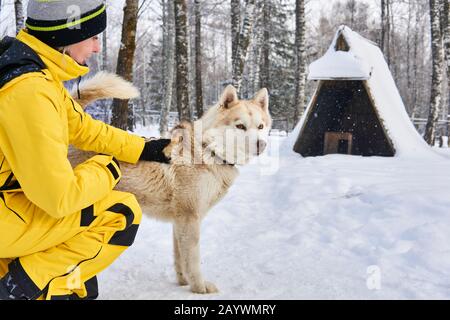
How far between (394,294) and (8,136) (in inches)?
91.0

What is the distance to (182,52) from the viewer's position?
366 inches

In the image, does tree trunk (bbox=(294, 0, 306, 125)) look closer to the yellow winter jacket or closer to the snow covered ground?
the snow covered ground

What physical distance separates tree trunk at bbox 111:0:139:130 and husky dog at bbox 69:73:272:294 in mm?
4056

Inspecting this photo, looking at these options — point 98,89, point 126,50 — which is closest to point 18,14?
point 126,50

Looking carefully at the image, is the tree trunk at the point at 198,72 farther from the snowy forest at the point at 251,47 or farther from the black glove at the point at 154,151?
the black glove at the point at 154,151

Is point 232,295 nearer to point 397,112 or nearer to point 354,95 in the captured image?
point 354,95

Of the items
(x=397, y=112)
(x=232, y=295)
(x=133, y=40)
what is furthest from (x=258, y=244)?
(x=397, y=112)

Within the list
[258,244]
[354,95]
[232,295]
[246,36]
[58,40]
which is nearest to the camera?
[58,40]

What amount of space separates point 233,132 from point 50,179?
1.64 meters

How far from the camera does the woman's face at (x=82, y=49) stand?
195cm

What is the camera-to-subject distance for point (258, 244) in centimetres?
365

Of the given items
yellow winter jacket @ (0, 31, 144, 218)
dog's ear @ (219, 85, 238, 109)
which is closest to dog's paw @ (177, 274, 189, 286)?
yellow winter jacket @ (0, 31, 144, 218)

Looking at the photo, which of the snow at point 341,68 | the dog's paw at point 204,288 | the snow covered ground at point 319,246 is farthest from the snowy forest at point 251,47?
the dog's paw at point 204,288

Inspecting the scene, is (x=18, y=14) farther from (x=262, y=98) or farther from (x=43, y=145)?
(x=43, y=145)
